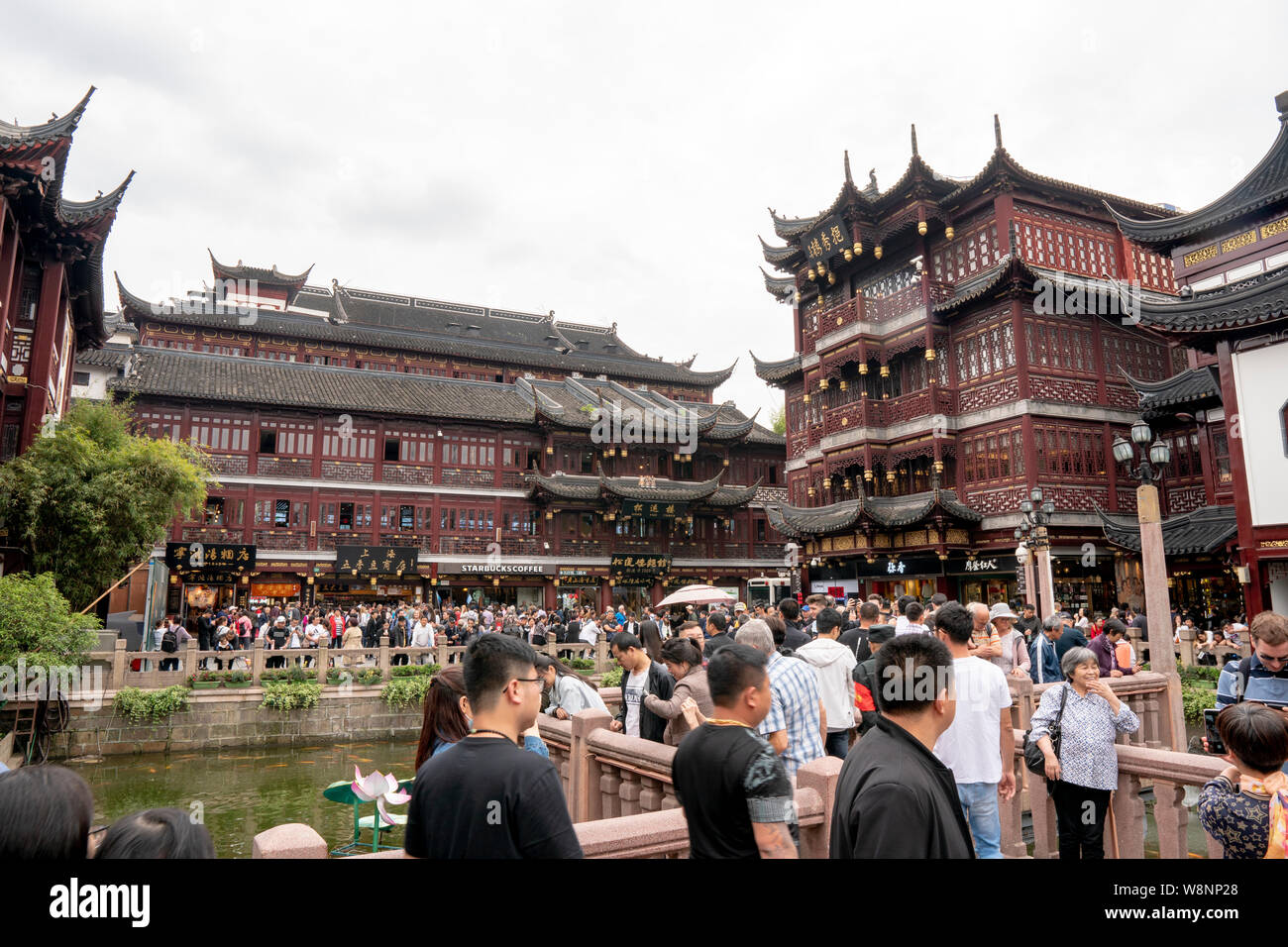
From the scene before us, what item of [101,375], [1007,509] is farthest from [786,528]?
[101,375]

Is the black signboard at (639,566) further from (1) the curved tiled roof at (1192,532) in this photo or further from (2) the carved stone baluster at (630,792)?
(2) the carved stone baluster at (630,792)

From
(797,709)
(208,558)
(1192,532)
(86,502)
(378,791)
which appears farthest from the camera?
(208,558)

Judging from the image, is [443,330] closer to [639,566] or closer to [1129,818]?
[639,566]

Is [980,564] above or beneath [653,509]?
beneath

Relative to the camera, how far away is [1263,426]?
1455 cm

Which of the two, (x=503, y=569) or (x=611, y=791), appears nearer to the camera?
(x=611, y=791)

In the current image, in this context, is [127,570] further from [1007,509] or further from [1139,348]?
[1139,348]

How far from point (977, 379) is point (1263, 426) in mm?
9709

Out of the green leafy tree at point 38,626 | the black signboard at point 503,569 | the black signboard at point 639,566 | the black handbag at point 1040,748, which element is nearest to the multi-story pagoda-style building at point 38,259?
the green leafy tree at point 38,626

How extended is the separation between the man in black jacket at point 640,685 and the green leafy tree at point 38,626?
37.6 ft

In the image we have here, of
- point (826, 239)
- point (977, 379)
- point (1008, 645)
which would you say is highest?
point (826, 239)

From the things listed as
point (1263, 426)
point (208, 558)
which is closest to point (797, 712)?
point (1263, 426)

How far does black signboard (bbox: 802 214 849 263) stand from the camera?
27547 mm

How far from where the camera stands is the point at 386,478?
31.4 metres
